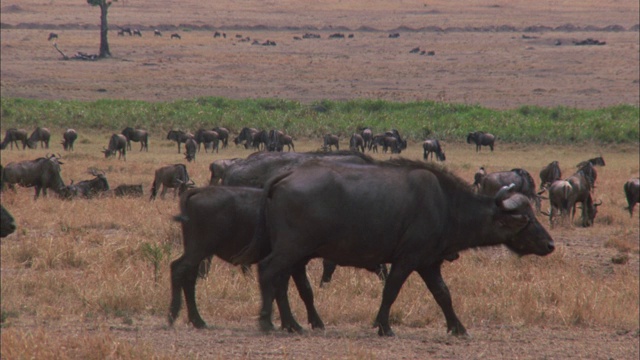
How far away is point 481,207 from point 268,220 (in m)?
1.84

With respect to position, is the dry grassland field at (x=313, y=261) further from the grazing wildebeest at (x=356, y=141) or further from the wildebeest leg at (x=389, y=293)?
the grazing wildebeest at (x=356, y=141)

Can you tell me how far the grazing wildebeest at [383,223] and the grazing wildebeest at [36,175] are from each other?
11.8m

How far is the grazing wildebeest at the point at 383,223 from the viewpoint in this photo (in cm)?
781

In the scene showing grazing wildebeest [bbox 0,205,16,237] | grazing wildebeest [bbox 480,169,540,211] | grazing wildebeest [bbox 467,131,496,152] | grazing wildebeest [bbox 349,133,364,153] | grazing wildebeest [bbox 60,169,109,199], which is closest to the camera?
grazing wildebeest [bbox 0,205,16,237]

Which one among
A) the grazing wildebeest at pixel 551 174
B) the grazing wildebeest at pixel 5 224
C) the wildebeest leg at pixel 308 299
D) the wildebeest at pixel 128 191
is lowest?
the wildebeest at pixel 128 191

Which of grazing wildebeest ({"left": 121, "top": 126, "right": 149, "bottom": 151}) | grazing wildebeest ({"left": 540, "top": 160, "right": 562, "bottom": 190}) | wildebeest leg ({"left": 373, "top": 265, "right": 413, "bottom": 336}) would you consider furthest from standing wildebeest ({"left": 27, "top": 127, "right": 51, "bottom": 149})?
wildebeest leg ({"left": 373, "top": 265, "right": 413, "bottom": 336})

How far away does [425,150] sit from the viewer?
3847 cm

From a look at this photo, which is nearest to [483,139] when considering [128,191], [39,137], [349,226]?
[39,137]

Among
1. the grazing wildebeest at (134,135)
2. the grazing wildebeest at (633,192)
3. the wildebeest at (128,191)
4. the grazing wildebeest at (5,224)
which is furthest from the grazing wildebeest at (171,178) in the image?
the grazing wildebeest at (134,135)

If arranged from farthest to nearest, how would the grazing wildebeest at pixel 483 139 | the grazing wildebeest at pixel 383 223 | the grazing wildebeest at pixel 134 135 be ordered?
the grazing wildebeest at pixel 483 139
the grazing wildebeest at pixel 134 135
the grazing wildebeest at pixel 383 223

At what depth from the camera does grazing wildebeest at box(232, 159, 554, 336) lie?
781 centimetres

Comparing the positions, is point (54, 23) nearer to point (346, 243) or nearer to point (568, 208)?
point (568, 208)

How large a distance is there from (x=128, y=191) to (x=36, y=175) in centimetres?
182

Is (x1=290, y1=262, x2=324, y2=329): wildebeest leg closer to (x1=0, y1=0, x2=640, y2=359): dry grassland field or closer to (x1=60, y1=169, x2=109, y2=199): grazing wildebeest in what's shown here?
(x1=0, y1=0, x2=640, y2=359): dry grassland field
